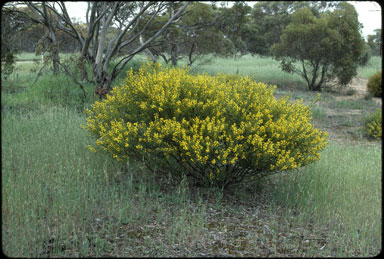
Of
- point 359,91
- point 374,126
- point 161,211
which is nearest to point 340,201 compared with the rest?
point 161,211

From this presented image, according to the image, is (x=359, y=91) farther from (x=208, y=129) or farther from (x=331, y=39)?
(x=208, y=129)

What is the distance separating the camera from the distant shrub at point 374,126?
10.7 meters

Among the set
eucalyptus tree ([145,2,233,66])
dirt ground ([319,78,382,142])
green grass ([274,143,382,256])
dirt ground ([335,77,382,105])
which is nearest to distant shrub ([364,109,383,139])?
dirt ground ([319,78,382,142])

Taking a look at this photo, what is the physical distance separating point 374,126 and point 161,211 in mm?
9292

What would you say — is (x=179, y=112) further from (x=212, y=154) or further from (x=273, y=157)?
(x=273, y=157)

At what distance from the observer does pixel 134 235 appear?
3.72 metres

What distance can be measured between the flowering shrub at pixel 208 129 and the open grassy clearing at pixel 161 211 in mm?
474

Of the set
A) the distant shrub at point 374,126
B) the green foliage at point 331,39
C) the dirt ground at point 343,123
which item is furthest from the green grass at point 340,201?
the green foliage at point 331,39

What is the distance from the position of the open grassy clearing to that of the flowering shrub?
474 mm

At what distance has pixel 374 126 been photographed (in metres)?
11.0

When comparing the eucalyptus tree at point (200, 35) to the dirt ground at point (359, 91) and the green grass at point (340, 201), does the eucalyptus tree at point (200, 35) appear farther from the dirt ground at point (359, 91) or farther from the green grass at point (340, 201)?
the green grass at point (340, 201)

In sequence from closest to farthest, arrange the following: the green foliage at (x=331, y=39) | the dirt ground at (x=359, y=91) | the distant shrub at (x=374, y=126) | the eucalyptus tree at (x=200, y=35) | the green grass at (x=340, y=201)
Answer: the green grass at (x=340, y=201) → the distant shrub at (x=374, y=126) → the eucalyptus tree at (x=200, y=35) → the dirt ground at (x=359, y=91) → the green foliage at (x=331, y=39)

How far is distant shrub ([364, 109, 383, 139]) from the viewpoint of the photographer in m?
10.7

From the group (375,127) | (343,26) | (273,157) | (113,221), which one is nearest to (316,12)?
(343,26)
